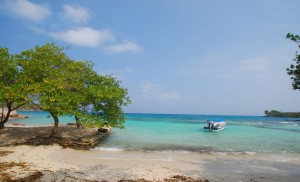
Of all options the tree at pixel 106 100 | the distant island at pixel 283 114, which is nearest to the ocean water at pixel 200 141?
the tree at pixel 106 100

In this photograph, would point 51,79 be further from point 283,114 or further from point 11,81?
point 283,114

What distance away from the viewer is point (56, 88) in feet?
56.7

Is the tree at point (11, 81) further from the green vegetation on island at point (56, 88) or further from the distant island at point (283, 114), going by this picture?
the distant island at point (283, 114)

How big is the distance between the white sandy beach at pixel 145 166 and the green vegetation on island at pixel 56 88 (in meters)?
3.16

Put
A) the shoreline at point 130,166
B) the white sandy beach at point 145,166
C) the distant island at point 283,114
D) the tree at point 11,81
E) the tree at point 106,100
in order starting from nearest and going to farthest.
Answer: the shoreline at point 130,166 → the white sandy beach at point 145,166 → the tree at point 11,81 → the tree at point 106,100 → the distant island at point 283,114

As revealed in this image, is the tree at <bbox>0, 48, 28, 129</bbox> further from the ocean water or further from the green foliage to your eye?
the ocean water

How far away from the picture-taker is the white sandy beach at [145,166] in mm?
10945

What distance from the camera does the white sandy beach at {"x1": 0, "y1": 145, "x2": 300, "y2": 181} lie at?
10.9 meters

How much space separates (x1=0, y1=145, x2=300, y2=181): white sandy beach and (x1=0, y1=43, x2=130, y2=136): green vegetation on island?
3.16 meters

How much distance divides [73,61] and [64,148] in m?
7.22

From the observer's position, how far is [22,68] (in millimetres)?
18391

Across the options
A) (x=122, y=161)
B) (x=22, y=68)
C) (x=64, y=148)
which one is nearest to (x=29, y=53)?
(x=22, y=68)

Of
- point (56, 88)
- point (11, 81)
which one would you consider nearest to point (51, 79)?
point (56, 88)

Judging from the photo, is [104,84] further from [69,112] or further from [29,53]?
[29,53]
